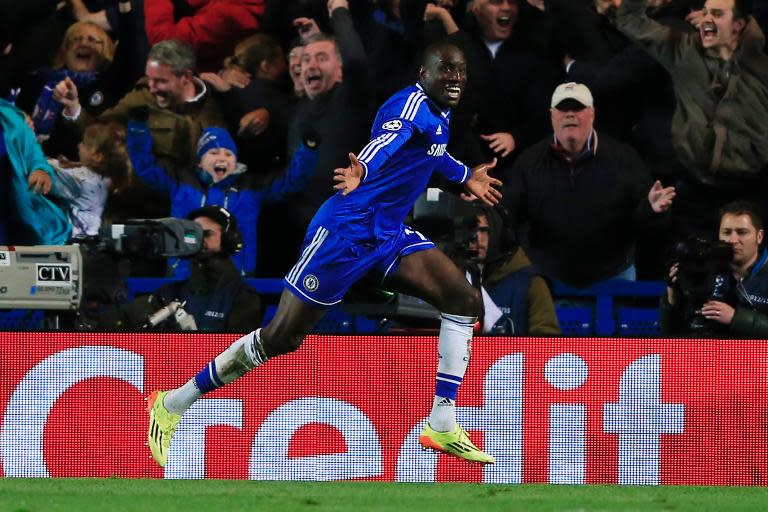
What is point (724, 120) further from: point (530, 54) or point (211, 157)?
point (211, 157)

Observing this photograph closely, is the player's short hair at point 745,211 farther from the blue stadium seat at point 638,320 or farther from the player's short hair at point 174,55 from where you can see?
the player's short hair at point 174,55

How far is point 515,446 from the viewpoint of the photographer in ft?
25.5

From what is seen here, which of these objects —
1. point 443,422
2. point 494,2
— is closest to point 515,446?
point 443,422

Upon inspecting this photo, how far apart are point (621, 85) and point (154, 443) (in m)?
4.42

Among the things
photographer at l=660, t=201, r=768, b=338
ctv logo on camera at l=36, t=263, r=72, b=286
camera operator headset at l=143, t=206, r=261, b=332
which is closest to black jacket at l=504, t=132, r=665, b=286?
photographer at l=660, t=201, r=768, b=338

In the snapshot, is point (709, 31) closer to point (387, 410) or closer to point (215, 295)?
point (387, 410)

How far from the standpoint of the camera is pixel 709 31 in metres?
9.52

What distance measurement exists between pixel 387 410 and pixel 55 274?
7.23 feet

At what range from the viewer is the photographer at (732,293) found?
8227 mm

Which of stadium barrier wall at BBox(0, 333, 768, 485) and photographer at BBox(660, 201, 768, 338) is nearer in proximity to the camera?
stadium barrier wall at BBox(0, 333, 768, 485)

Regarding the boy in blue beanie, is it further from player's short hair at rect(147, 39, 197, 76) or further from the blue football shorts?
the blue football shorts

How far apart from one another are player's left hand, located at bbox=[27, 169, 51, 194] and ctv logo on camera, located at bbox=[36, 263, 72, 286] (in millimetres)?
1644

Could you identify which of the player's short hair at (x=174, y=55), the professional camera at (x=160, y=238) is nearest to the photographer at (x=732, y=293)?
the professional camera at (x=160, y=238)

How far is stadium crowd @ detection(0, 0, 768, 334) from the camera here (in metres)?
9.53
